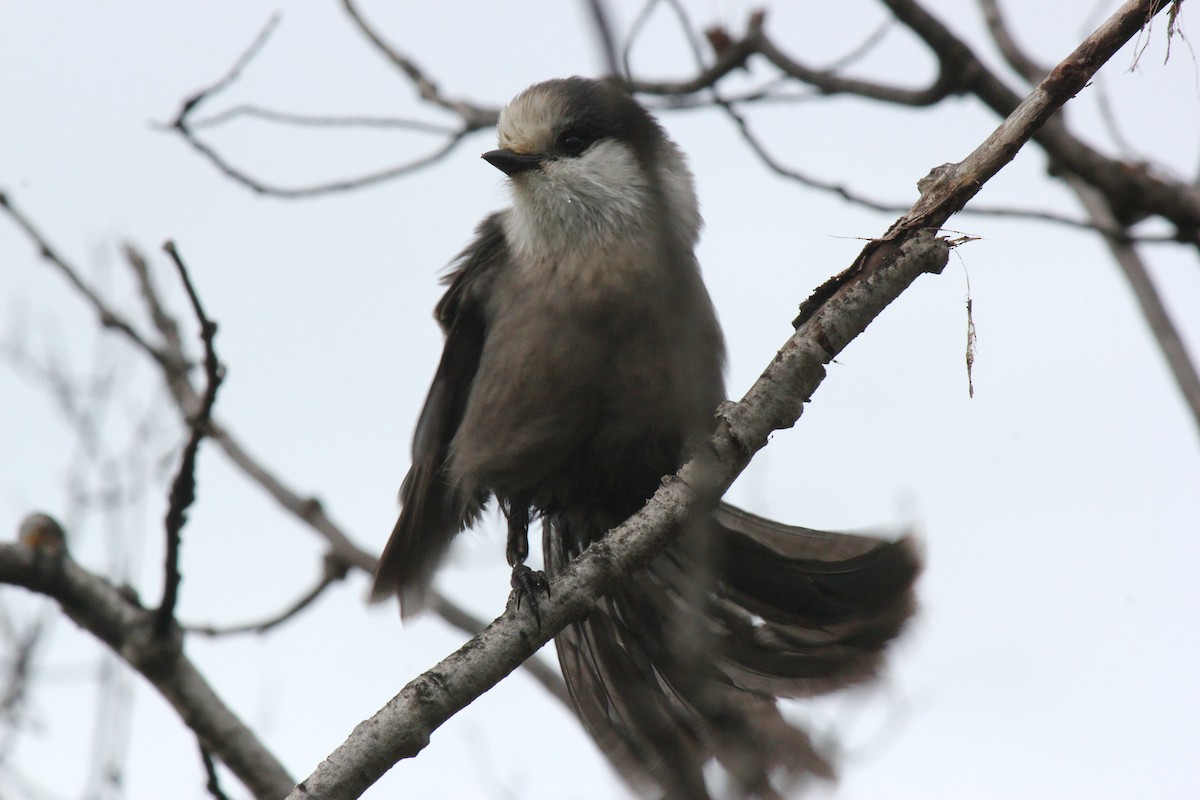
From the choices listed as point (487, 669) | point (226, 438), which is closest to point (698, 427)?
point (487, 669)

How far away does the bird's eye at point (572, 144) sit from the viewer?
3982 mm

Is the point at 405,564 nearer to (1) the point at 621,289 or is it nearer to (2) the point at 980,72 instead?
(1) the point at 621,289

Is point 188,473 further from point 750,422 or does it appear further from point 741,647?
point 741,647

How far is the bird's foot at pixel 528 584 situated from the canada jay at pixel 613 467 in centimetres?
1

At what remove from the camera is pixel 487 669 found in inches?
91.7

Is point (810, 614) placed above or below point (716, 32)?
below

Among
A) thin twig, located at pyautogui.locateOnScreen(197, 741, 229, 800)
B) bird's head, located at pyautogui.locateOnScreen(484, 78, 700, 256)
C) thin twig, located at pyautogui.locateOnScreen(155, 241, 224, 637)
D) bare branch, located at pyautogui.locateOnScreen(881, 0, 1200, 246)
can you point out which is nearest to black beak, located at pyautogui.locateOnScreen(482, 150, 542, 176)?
bird's head, located at pyautogui.locateOnScreen(484, 78, 700, 256)

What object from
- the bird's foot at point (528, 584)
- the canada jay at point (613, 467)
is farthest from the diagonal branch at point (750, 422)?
the canada jay at point (613, 467)

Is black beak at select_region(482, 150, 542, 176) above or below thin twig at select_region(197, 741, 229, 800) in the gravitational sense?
above

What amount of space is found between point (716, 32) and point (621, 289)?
1107 mm

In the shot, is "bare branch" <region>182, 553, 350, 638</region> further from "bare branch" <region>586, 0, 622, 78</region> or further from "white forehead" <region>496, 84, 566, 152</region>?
"bare branch" <region>586, 0, 622, 78</region>

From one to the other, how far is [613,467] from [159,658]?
4.43 ft

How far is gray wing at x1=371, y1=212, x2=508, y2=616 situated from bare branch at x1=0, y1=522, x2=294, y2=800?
0.70 m

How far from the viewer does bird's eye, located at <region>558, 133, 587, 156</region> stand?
157 inches
